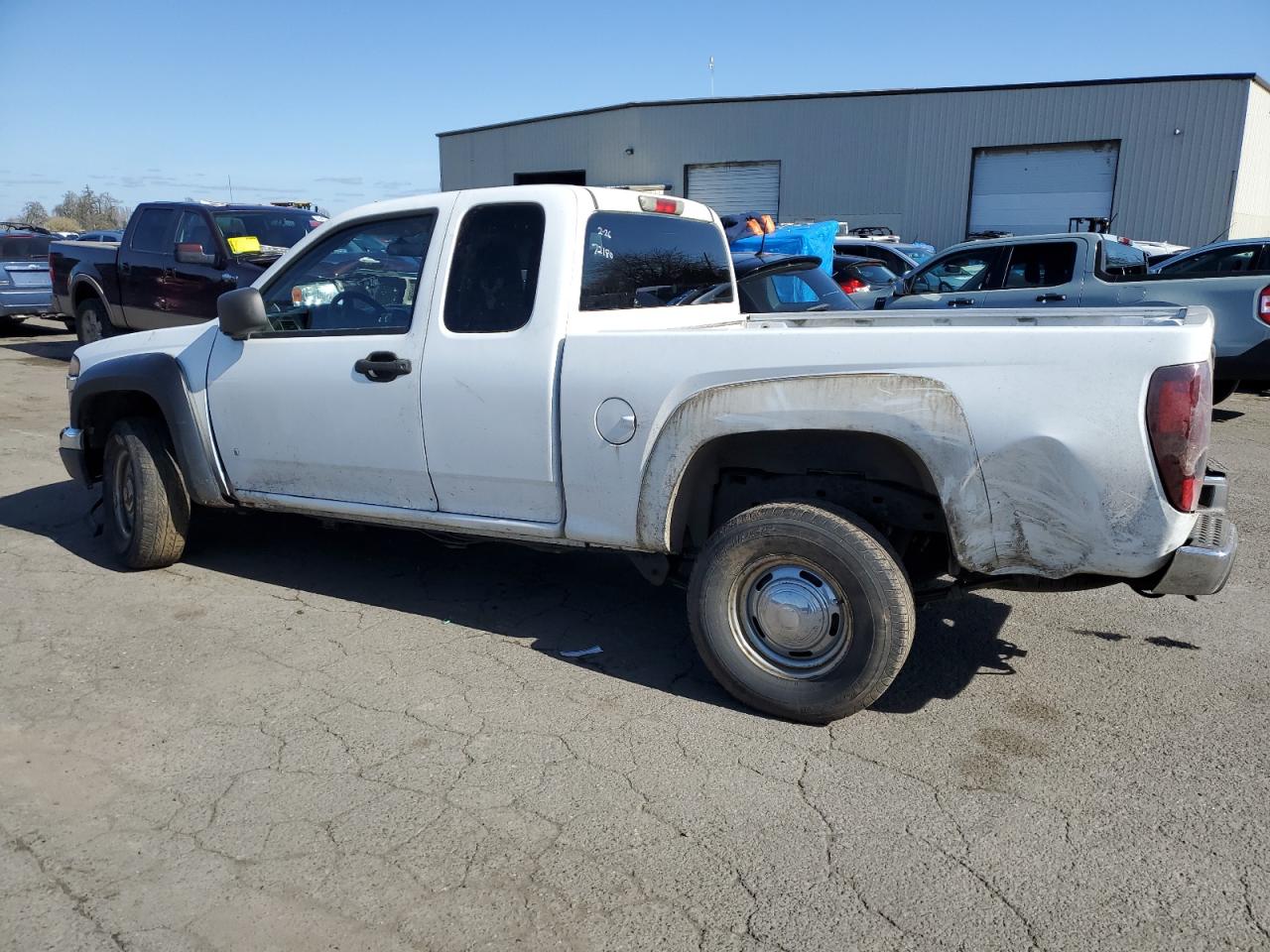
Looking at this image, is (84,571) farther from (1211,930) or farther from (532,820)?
(1211,930)

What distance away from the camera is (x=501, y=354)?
399 centimetres

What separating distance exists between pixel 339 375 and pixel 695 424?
1762 mm

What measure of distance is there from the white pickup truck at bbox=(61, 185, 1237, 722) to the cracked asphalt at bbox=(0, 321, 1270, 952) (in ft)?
1.47

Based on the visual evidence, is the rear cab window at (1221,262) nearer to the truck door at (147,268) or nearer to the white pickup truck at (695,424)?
Result: the white pickup truck at (695,424)

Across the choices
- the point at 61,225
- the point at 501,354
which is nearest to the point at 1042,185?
the point at 501,354

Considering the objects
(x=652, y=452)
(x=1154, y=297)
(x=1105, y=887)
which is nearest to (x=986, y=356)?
(x=652, y=452)

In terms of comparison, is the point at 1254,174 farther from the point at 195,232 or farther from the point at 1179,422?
the point at 1179,422

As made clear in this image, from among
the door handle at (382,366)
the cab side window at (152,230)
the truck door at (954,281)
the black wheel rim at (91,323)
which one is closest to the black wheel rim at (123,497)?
the door handle at (382,366)

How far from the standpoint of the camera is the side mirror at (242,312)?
455cm

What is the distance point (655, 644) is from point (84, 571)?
329 cm

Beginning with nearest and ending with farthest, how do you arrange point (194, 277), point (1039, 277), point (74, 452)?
point (74, 452) → point (1039, 277) → point (194, 277)

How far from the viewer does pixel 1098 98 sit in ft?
84.4

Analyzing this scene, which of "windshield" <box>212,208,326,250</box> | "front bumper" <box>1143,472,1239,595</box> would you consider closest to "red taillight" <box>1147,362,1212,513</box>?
"front bumper" <box>1143,472,1239,595</box>

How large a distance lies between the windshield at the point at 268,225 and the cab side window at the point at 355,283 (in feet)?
20.0
